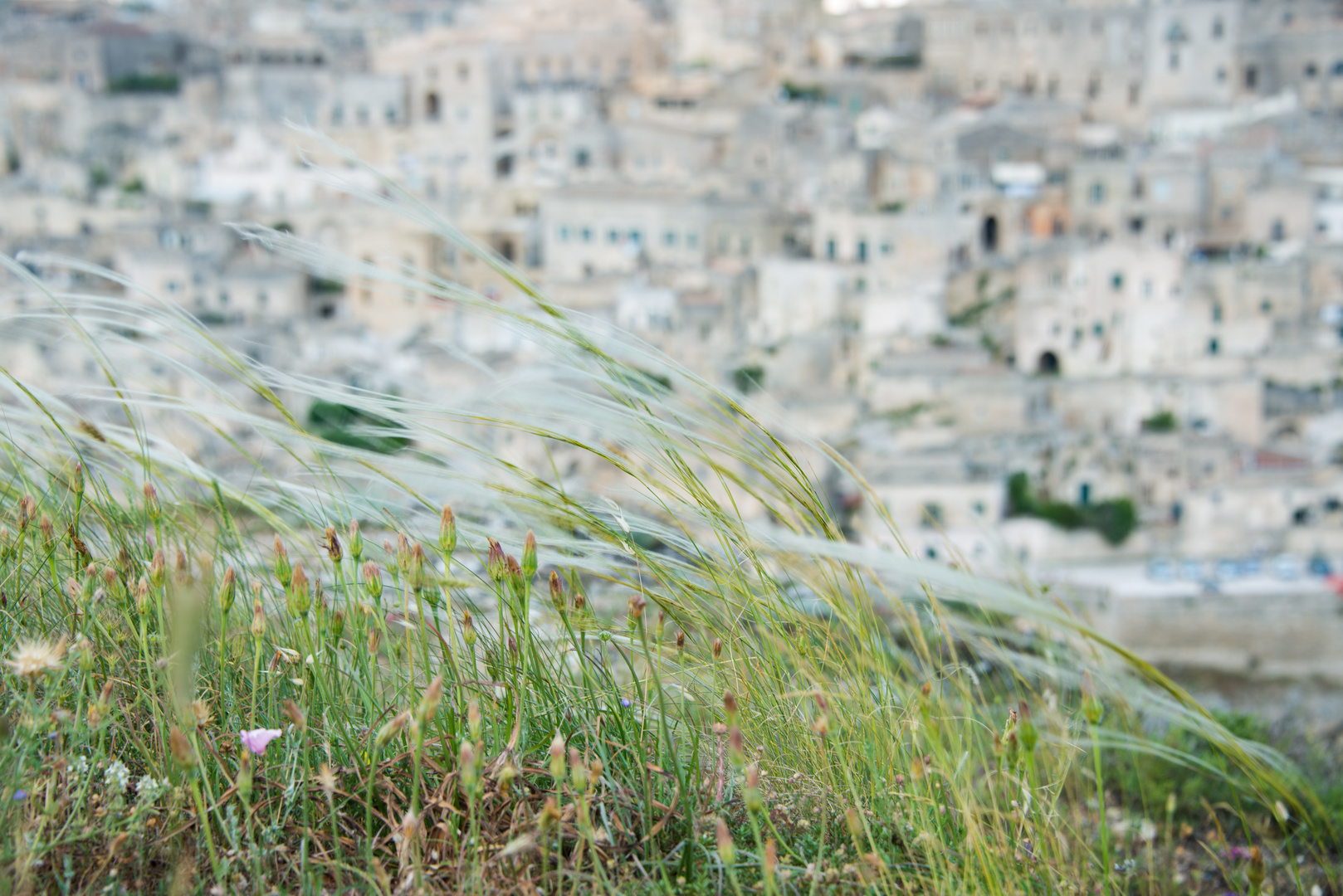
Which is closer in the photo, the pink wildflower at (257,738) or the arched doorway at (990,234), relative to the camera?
the pink wildflower at (257,738)

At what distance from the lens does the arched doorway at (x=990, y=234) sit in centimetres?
2025

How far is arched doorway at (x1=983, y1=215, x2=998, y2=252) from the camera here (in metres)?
20.2

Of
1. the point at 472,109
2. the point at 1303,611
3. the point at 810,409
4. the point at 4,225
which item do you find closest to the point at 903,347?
the point at 810,409

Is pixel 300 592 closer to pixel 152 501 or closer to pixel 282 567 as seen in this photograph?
pixel 282 567

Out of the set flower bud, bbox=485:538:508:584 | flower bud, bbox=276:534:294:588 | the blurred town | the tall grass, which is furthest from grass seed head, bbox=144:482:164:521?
the blurred town

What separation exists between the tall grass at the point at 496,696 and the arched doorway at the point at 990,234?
19394mm

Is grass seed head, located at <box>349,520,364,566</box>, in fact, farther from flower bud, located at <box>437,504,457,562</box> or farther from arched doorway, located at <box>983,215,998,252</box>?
arched doorway, located at <box>983,215,998,252</box>

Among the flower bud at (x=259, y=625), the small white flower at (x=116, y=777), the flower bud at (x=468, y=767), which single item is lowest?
the small white flower at (x=116, y=777)

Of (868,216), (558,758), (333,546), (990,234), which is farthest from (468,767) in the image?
(990,234)

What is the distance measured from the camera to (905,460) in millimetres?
13477

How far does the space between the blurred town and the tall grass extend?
5.63 metres

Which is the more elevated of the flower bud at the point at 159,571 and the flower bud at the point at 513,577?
the flower bud at the point at 159,571

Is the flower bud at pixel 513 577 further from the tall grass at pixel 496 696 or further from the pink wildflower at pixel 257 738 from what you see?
the pink wildflower at pixel 257 738

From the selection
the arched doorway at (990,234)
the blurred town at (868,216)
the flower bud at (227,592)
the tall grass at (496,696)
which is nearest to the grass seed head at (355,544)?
the tall grass at (496,696)
